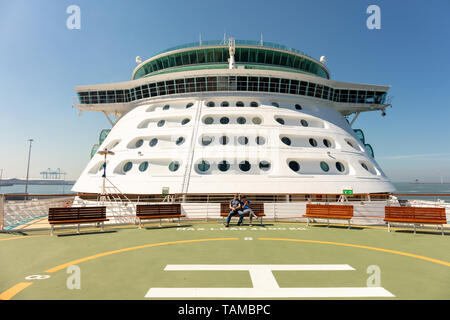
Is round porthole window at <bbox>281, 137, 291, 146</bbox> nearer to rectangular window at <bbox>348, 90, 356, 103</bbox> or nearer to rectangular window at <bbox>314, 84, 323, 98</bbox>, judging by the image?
rectangular window at <bbox>314, 84, 323, 98</bbox>

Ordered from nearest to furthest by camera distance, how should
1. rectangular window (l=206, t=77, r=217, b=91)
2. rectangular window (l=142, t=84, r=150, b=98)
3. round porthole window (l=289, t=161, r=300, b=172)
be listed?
round porthole window (l=289, t=161, r=300, b=172)
rectangular window (l=206, t=77, r=217, b=91)
rectangular window (l=142, t=84, r=150, b=98)

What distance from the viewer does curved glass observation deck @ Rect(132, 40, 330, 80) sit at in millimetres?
26484

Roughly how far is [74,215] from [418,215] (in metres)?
14.0

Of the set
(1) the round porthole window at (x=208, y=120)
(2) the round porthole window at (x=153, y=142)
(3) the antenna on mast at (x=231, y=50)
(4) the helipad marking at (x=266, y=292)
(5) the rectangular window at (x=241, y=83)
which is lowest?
(4) the helipad marking at (x=266, y=292)

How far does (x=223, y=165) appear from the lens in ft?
65.3

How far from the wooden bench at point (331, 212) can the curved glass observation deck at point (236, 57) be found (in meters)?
18.4

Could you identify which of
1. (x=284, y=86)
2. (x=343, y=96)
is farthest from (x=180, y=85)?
(x=343, y=96)

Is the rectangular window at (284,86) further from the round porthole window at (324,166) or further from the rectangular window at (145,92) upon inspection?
the rectangular window at (145,92)

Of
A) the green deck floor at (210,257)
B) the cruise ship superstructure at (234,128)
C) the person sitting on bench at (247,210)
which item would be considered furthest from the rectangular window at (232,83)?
the green deck floor at (210,257)

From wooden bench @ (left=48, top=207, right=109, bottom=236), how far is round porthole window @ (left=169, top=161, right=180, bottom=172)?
32.6 feet

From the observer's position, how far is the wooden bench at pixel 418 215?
9.62m

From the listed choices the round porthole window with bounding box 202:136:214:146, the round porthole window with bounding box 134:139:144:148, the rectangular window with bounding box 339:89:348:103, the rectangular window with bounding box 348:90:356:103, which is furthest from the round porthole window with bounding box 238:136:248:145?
the rectangular window with bounding box 348:90:356:103
